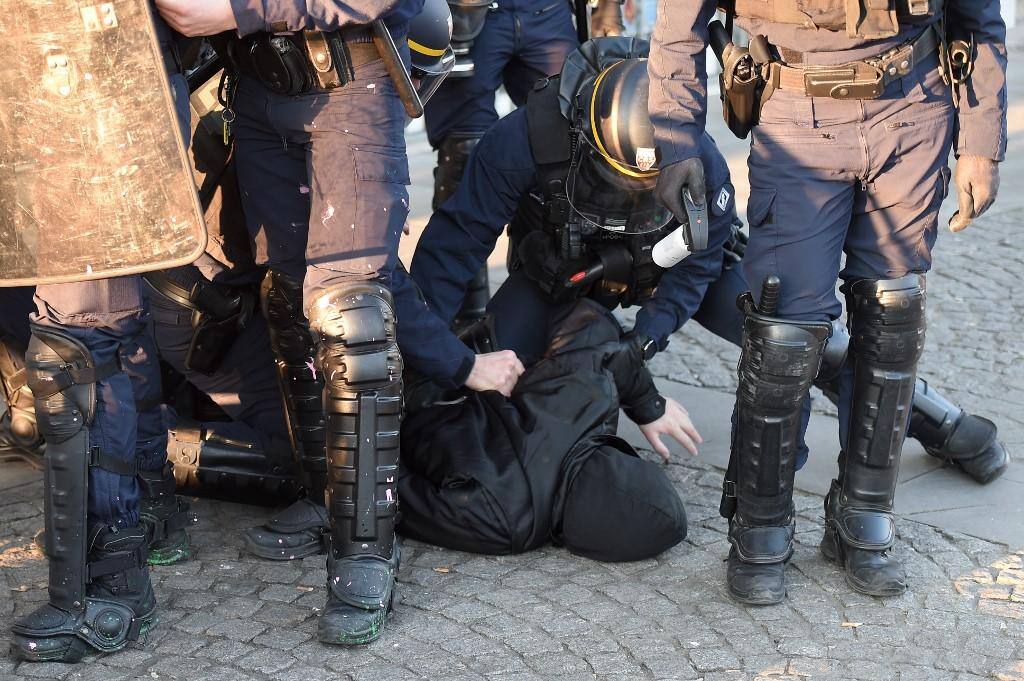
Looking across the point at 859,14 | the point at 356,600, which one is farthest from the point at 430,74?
the point at 356,600

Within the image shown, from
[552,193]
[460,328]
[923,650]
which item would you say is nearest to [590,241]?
[552,193]

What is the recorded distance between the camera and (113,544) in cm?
271

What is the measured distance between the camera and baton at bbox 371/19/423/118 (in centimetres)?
279

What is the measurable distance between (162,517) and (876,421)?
67.4 inches

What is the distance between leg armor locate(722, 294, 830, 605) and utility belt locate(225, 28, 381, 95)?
1031 mm

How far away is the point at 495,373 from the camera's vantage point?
11.3 feet

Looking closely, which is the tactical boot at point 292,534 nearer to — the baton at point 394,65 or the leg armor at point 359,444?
the leg armor at point 359,444

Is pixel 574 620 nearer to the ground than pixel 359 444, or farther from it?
nearer to the ground

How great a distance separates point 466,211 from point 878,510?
1416mm

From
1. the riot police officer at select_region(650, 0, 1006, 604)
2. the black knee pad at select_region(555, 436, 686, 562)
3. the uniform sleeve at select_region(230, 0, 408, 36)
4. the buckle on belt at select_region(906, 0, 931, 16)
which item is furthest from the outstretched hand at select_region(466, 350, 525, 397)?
the buckle on belt at select_region(906, 0, 931, 16)

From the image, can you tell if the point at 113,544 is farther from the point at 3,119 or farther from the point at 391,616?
the point at 3,119

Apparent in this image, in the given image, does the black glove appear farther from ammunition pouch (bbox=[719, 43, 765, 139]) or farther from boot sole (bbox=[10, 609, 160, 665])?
boot sole (bbox=[10, 609, 160, 665])

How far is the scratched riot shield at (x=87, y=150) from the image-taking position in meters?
2.41

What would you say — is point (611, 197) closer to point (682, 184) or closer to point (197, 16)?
point (682, 184)
